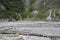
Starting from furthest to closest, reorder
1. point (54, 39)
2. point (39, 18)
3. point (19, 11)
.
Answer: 1. point (19, 11)
2. point (39, 18)
3. point (54, 39)

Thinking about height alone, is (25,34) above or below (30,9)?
below

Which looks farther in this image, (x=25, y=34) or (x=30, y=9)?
(x=30, y=9)

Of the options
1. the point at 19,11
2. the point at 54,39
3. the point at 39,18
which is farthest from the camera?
the point at 19,11

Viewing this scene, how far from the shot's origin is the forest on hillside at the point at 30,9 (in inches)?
402

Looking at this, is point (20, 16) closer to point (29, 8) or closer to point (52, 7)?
point (29, 8)

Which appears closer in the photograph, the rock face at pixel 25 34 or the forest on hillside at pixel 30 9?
the rock face at pixel 25 34

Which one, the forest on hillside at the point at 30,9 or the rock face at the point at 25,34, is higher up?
the forest on hillside at the point at 30,9

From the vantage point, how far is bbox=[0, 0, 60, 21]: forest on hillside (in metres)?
10.2

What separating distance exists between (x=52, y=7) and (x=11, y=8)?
2420 millimetres

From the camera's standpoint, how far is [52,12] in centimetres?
1051

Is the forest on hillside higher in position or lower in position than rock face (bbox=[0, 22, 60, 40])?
higher

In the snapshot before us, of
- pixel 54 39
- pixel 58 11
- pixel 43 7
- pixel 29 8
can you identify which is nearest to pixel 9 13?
pixel 29 8

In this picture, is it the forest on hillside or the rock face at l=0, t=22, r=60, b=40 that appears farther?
the forest on hillside

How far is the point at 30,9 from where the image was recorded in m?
10.9
